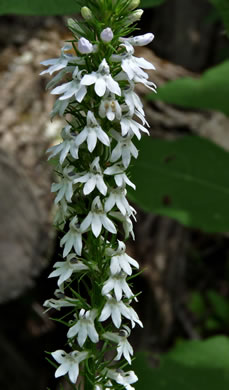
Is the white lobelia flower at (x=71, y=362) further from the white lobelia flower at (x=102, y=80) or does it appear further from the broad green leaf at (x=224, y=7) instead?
the broad green leaf at (x=224, y=7)

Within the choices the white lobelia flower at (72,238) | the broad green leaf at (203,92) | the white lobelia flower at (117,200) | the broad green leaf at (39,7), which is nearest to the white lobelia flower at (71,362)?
the white lobelia flower at (72,238)

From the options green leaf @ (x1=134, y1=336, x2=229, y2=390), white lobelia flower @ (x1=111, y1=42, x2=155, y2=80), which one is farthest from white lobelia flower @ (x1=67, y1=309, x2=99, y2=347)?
green leaf @ (x1=134, y1=336, x2=229, y2=390)

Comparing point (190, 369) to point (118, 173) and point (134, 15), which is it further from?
point (134, 15)

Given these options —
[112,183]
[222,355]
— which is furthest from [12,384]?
[112,183]

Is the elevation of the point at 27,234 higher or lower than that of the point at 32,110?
lower

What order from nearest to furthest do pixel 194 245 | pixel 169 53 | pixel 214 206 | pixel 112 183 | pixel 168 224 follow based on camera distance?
pixel 112 183 → pixel 214 206 → pixel 168 224 → pixel 169 53 → pixel 194 245

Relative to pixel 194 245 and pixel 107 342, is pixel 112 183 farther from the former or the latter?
pixel 194 245

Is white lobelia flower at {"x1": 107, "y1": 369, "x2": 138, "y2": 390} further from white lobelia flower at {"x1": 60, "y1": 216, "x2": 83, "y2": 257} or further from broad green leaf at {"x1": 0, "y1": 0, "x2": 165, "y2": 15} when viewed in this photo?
broad green leaf at {"x1": 0, "y1": 0, "x2": 165, "y2": 15}
